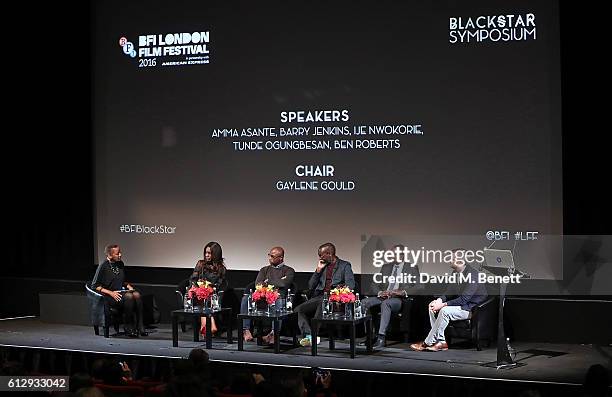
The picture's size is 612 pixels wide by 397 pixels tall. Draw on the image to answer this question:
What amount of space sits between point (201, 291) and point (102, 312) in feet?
4.33

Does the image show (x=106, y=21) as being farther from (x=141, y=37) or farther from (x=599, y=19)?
(x=599, y=19)

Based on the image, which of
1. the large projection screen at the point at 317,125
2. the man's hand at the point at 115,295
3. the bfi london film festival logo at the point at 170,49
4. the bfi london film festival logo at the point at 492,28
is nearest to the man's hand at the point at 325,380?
the large projection screen at the point at 317,125

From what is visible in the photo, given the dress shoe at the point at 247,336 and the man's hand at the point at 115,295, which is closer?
the dress shoe at the point at 247,336

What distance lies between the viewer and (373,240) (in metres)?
9.98

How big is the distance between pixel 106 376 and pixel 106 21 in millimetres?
6466

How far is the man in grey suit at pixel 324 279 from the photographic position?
9.27m

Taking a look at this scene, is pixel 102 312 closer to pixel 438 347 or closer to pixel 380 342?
pixel 380 342

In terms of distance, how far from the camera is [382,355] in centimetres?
871

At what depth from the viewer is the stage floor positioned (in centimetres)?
788

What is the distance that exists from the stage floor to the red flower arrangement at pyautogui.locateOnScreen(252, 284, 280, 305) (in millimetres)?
473

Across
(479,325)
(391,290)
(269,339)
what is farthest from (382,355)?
(269,339)

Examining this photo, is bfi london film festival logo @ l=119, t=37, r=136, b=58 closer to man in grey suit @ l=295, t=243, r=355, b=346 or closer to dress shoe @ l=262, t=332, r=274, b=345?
man in grey suit @ l=295, t=243, r=355, b=346

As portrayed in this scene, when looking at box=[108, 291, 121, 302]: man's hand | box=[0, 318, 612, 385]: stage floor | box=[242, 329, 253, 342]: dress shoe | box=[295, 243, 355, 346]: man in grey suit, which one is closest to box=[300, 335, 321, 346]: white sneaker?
box=[295, 243, 355, 346]: man in grey suit

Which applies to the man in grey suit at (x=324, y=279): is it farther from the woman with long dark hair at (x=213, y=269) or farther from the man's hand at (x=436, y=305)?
the woman with long dark hair at (x=213, y=269)
